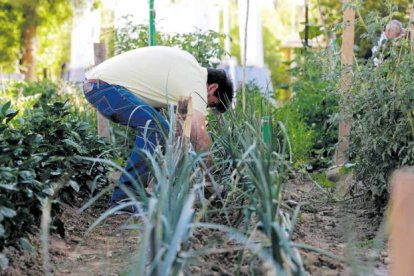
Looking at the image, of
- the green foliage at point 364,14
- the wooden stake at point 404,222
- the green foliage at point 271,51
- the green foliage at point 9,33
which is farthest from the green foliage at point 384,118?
the green foliage at point 271,51

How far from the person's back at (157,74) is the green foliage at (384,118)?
1058 millimetres

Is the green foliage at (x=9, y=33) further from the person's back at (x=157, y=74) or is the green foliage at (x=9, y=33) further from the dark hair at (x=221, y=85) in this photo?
the dark hair at (x=221, y=85)

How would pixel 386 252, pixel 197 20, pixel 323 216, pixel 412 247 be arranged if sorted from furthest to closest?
pixel 197 20 < pixel 323 216 < pixel 386 252 < pixel 412 247

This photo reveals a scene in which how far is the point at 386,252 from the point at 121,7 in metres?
7.55

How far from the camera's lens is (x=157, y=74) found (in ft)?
18.3

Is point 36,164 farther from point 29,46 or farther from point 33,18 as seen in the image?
point 29,46

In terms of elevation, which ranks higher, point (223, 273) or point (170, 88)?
point (170, 88)

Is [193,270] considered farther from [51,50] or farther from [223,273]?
[51,50]

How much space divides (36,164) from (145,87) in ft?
4.88

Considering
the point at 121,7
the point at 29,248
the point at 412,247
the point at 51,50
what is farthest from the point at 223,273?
the point at 51,50

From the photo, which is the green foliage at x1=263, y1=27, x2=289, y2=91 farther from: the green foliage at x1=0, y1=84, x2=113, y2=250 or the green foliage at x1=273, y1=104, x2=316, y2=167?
the green foliage at x1=0, y1=84, x2=113, y2=250

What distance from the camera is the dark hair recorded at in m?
5.68

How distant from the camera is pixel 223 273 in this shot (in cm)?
357

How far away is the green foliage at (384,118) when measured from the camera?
16.4 ft
